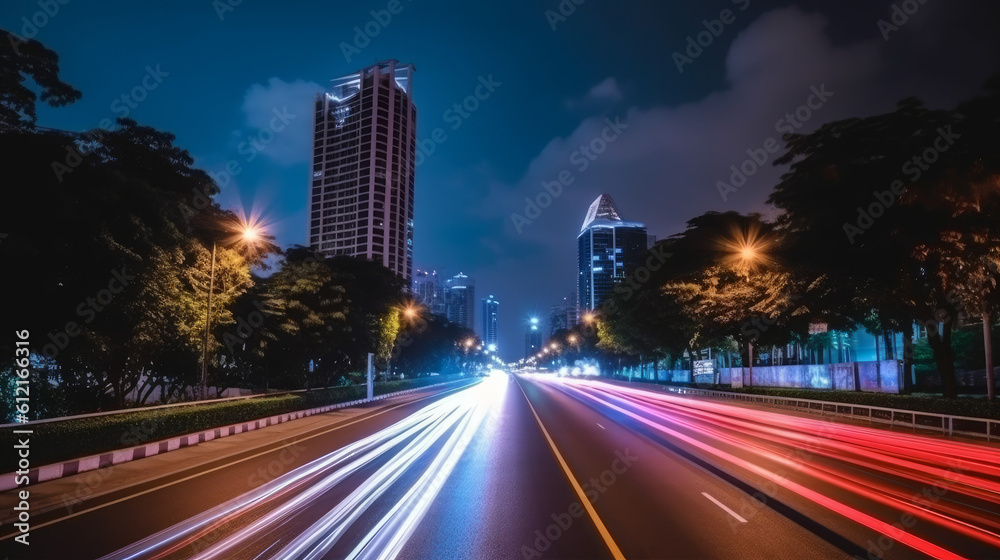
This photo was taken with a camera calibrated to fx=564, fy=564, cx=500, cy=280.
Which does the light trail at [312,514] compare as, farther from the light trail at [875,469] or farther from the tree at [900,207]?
the tree at [900,207]

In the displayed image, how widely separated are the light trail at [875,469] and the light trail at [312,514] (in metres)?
A: 6.93

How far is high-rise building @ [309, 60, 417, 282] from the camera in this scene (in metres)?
131

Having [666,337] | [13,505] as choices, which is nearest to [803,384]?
[666,337]

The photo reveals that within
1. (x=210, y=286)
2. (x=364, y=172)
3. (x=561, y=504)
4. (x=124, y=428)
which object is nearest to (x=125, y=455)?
(x=124, y=428)

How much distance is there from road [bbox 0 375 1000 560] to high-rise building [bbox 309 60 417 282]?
383 feet

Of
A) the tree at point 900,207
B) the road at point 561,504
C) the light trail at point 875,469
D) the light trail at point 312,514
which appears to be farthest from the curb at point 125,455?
the tree at point 900,207

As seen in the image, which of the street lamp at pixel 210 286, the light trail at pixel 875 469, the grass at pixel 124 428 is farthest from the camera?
the street lamp at pixel 210 286

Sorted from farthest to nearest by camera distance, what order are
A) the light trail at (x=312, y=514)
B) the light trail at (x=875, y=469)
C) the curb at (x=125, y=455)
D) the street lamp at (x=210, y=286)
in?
the street lamp at (x=210, y=286) < the curb at (x=125, y=455) < the light trail at (x=875, y=469) < the light trail at (x=312, y=514)

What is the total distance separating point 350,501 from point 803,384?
42.6 metres

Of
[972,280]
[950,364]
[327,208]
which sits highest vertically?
[327,208]

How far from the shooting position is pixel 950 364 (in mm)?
26156

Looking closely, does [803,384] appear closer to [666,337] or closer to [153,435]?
[666,337]

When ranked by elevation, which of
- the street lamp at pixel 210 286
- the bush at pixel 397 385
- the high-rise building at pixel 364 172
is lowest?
the bush at pixel 397 385

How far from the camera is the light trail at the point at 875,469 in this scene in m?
8.57
